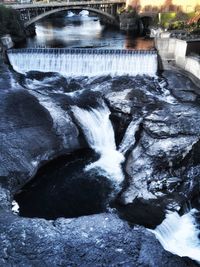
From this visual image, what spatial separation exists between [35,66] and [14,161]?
15.7 meters

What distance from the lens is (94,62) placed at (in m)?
29.1

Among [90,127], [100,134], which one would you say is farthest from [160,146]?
[90,127]

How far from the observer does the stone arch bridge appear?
49.6 metres

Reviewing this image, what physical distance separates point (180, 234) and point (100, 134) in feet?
29.1

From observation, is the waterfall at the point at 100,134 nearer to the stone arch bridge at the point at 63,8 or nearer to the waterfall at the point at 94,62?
the waterfall at the point at 94,62

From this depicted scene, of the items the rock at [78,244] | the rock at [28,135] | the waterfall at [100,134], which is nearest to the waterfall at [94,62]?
Result: the waterfall at [100,134]

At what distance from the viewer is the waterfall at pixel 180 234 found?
12.8m

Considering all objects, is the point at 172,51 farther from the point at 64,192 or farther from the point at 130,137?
the point at 64,192

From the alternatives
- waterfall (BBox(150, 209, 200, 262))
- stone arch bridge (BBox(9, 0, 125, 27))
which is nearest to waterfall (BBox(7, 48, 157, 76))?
waterfall (BBox(150, 209, 200, 262))

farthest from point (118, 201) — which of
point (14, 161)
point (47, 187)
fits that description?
point (14, 161)

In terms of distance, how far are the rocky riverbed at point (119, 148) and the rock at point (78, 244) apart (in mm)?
34

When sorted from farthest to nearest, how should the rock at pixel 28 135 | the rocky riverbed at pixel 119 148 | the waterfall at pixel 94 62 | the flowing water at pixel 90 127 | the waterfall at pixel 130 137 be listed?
the waterfall at pixel 94 62 < the waterfall at pixel 130 137 < the rock at pixel 28 135 < the flowing water at pixel 90 127 < the rocky riverbed at pixel 119 148

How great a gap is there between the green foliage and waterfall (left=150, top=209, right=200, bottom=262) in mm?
30976

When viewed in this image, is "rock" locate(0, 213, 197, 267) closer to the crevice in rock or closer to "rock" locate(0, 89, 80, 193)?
the crevice in rock
